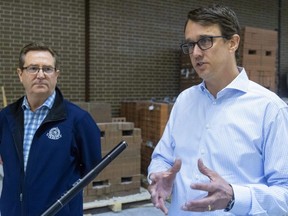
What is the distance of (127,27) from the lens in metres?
7.51

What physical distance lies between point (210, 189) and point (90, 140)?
1157 millimetres

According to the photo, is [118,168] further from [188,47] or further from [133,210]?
[188,47]

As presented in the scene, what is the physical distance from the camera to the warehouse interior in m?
5.48

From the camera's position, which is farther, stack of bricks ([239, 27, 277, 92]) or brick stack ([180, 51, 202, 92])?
brick stack ([180, 51, 202, 92])

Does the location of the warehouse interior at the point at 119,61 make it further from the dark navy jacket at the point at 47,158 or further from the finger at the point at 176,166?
the finger at the point at 176,166

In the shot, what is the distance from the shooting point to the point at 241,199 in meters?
1.22

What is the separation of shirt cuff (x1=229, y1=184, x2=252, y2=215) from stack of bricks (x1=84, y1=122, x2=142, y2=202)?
406cm

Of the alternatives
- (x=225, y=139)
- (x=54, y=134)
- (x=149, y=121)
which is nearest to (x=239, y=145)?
(x=225, y=139)

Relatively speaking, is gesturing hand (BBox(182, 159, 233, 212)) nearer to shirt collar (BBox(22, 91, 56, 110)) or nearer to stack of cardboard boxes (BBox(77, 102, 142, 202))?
shirt collar (BBox(22, 91, 56, 110))

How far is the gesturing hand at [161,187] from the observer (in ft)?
4.82

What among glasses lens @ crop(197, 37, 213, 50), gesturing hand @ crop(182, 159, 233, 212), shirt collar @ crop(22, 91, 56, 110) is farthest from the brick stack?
gesturing hand @ crop(182, 159, 233, 212)

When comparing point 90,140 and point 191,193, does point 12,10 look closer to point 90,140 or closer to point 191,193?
point 90,140

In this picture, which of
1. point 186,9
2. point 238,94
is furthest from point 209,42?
point 186,9

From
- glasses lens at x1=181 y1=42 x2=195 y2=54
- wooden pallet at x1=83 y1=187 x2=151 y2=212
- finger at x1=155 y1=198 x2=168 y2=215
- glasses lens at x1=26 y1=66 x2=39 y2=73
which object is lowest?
wooden pallet at x1=83 y1=187 x2=151 y2=212
